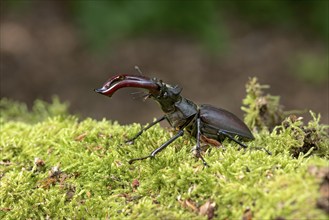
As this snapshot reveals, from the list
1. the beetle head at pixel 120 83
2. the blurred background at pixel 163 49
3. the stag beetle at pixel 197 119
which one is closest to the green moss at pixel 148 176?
the stag beetle at pixel 197 119

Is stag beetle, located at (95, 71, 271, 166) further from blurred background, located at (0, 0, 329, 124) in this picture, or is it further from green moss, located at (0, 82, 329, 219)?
blurred background, located at (0, 0, 329, 124)

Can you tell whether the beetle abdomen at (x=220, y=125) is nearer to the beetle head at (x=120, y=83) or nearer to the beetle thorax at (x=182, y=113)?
the beetle thorax at (x=182, y=113)

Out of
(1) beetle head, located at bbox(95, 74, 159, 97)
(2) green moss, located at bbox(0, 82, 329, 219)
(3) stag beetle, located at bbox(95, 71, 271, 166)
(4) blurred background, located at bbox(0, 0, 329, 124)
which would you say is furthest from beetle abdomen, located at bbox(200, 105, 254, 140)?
(4) blurred background, located at bbox(0, 0, 329, 124)

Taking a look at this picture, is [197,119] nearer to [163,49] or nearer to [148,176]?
[148,176]

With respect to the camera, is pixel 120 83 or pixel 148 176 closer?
pixel 120 83

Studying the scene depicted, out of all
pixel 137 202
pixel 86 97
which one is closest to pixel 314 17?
pixel 86 97

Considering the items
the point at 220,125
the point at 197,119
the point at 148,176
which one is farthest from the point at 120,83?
the point at 220,125

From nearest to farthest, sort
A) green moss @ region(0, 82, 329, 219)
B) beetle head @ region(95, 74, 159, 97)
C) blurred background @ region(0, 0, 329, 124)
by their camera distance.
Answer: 1. green moss @ region(0, 82, 329, 219)
2. beetle head @ region(95, 74, 159, 97)
3. blurred background @ region(0, 0, 329, 124)

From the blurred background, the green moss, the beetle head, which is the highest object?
the blurred background
